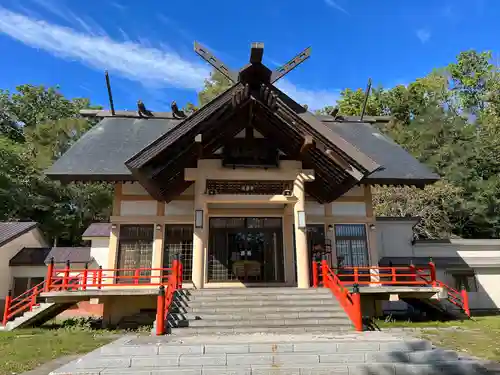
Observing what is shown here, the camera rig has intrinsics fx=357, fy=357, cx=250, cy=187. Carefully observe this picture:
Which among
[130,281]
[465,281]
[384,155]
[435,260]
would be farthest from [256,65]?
[465,281]

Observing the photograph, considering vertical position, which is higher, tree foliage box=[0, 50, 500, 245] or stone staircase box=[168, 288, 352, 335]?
tree foliage box=[0, 50, 500, 245]

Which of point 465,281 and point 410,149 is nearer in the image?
point 465,281

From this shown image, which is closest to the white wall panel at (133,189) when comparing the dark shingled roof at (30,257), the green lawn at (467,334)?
the green lawn at (467,334)

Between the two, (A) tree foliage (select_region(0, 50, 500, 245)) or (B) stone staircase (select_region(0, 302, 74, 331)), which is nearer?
(B) stone staircase (select_region(0, 302, 74, 331))

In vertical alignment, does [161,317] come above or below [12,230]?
below

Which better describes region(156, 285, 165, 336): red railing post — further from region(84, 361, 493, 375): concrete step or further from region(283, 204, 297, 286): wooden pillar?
region(283, 204, 297, 286): wooden pillar

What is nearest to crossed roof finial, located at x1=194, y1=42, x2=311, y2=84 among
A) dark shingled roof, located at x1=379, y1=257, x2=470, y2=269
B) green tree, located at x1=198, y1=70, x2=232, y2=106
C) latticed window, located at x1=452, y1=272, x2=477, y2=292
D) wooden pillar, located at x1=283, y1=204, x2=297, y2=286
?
wooden pillar, located at x1=283, y1=204, x2=297, y2=286

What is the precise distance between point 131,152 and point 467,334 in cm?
1236

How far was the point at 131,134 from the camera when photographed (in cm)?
1521

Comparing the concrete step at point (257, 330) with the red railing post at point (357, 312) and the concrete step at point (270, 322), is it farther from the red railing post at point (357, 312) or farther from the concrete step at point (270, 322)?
the red railing post at point (357, 312)

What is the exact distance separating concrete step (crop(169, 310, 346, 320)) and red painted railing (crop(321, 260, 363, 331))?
0.27 m

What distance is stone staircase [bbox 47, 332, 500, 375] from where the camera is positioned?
5.83 metres

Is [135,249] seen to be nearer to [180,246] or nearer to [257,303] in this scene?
[180,246]

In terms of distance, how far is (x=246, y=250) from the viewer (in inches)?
542
